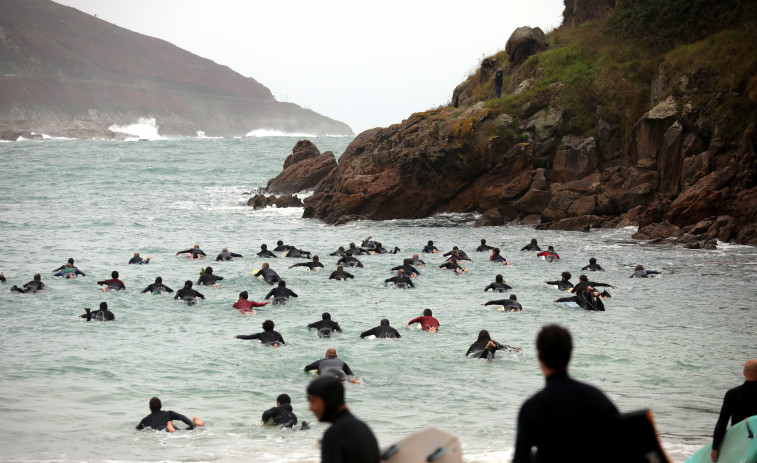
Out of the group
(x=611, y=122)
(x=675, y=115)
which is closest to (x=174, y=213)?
(x=611, y=122)

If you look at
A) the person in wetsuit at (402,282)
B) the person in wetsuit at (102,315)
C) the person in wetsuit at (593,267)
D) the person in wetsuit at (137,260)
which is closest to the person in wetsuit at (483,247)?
the person in wetsuit at (593,267)

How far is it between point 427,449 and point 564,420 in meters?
0.97

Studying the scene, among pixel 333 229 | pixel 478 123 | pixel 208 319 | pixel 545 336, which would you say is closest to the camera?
pixel 545 336

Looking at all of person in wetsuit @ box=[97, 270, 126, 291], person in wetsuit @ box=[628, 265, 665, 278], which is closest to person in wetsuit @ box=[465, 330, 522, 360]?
person in wetsuit @ box=[628, 265, 665, 278]

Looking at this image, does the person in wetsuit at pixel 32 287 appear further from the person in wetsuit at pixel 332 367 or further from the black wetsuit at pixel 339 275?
the person in wetsuit at pixel 332 367

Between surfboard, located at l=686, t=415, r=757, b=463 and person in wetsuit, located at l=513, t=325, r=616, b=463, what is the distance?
359 cm

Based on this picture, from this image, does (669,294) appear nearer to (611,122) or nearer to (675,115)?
(675,115)

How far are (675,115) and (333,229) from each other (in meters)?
18.6

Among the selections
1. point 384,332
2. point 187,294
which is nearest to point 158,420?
point 384,332

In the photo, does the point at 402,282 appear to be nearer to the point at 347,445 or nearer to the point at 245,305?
the point at 245,305

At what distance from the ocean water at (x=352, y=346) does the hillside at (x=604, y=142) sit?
2550 mm

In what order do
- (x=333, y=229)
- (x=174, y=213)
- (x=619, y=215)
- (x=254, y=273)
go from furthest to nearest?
(x=174, y=213) < (x=333, y=229) < (x=619, y=215) < (x=254, y=273)

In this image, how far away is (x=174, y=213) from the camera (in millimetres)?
51250

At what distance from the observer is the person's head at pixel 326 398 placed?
493 centimetres
